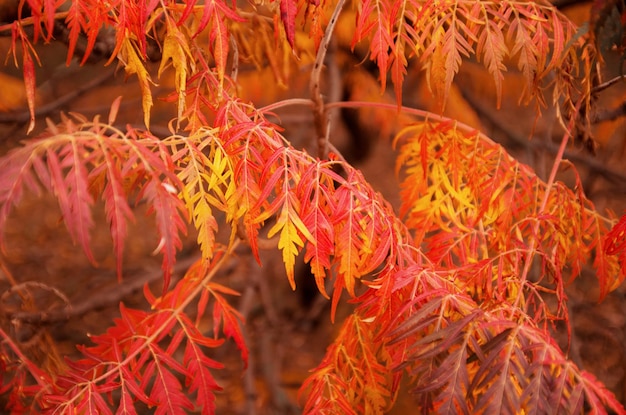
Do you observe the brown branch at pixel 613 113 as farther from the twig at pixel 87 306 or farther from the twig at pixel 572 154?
the twig at pixel 87 306

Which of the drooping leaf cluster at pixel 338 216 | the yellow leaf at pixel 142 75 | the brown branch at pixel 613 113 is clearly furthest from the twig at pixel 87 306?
the brown branch at pixel 613 113

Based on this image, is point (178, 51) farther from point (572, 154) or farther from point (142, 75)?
point (572, 154)

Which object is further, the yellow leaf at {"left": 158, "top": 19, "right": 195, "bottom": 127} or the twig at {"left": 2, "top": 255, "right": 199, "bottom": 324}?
the twig at {"left": 2, "top": 255, "right": 199, "bottom": 324}

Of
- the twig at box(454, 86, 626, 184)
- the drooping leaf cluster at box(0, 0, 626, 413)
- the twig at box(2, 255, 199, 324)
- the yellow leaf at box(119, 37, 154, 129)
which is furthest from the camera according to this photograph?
the twig at box(454, 86, 626, 184)

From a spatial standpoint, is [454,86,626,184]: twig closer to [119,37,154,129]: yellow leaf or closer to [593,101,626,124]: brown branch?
[593,101,626,124]: brown branch

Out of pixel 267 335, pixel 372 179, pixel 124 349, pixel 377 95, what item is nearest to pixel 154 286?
pixel 267 335

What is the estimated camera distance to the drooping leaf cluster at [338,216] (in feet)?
1.85

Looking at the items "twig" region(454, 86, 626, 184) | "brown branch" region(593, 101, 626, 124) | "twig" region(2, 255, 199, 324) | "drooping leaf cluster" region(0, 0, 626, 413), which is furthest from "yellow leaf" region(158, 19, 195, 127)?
"twig" region(454, 86, 626, 184)

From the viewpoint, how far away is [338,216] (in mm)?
689

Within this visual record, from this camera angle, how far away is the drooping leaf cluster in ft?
1.85

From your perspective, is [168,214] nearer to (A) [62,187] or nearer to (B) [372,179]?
(A) [62,187]

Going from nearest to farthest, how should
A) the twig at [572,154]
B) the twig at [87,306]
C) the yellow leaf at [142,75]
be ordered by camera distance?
the yellow leaf at [142,75] < the twig at [87,306] < the twig at [572,154]

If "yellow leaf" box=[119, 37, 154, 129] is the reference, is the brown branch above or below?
below

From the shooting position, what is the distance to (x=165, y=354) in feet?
2.69
